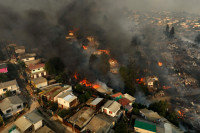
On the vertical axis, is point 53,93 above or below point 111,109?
above

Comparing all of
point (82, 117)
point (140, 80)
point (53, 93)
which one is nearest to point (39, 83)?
point (53, 93)

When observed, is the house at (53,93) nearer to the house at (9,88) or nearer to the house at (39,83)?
the house at (39,83)

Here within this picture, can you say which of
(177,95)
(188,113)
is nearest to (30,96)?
(188,113)

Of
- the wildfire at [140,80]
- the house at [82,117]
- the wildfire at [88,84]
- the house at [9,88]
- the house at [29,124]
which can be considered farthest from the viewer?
the wildfire at [140,80]

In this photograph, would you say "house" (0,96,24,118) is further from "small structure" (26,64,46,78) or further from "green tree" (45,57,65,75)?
"green tree" (45,57,65,75)

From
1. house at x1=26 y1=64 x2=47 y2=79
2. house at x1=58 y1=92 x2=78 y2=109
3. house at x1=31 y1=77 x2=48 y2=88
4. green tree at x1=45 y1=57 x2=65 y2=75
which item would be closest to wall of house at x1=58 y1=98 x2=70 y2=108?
house at x1=58 y1=92 x2=78 y2=109

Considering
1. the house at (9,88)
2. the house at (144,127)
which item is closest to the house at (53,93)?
the house at (9,88)

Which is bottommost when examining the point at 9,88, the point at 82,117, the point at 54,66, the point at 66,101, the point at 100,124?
the point at 100,124

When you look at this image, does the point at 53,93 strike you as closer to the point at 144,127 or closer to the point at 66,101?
the point at 66,101
